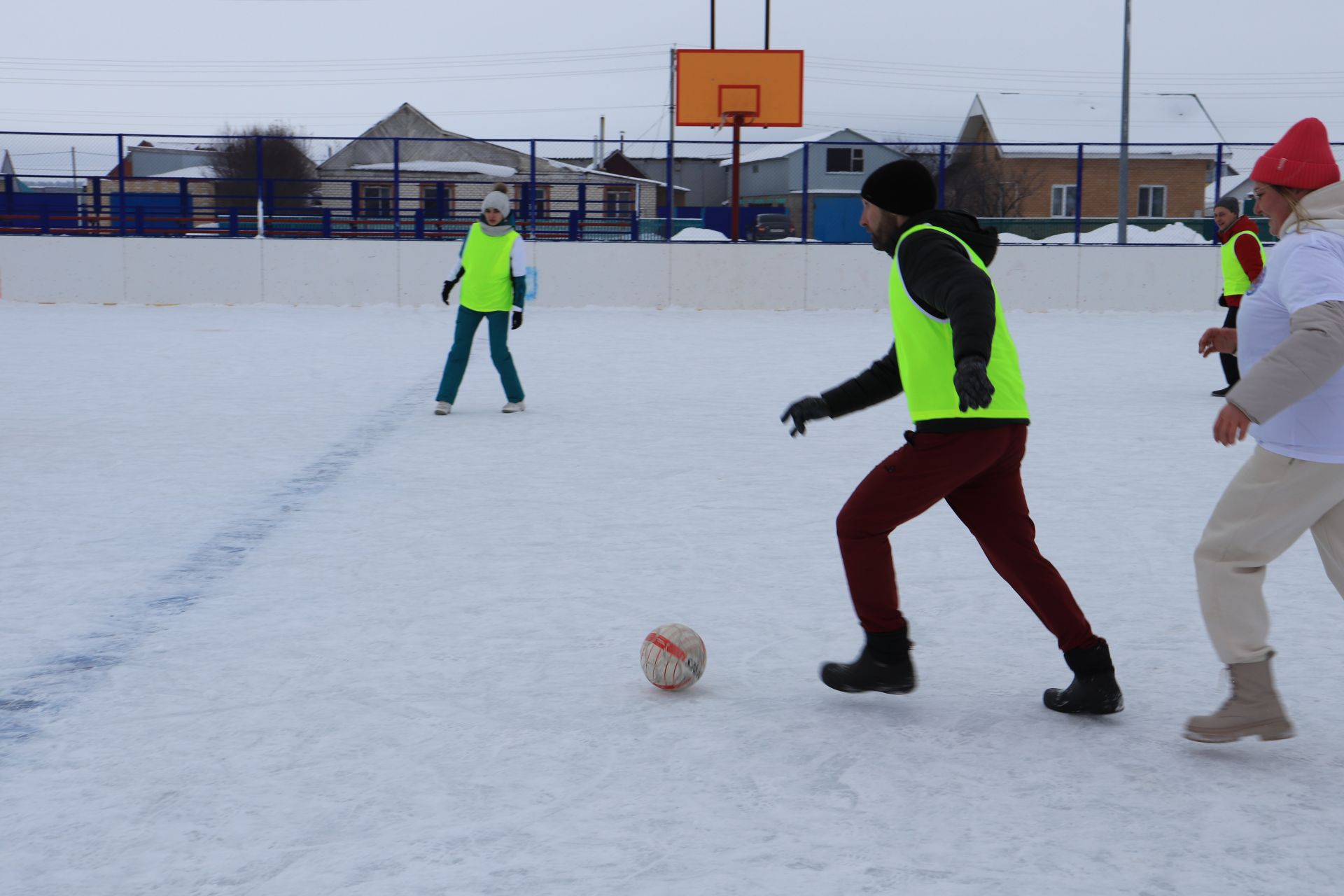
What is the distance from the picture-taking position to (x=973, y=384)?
286 cm

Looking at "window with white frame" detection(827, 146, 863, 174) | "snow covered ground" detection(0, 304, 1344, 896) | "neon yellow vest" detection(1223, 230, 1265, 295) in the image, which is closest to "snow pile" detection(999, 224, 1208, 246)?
"neon yellow vest" detection(1223, 230, 1265, 295)

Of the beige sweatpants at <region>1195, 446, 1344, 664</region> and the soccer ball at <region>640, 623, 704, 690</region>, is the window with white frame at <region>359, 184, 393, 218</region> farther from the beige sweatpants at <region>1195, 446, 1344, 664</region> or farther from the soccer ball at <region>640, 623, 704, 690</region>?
the beige sweatpants at <region>1195, 446, 1344, 664</region>

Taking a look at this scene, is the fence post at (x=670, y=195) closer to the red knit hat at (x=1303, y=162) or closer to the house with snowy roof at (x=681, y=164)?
the house with snowy roof at (x=681, y=164)

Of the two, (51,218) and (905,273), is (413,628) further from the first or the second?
(51,218)

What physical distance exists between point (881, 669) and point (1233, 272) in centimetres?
696

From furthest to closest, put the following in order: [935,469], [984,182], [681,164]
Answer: [681,164], [984,182], [935,469]

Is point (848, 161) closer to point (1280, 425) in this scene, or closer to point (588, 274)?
point (588, 274)


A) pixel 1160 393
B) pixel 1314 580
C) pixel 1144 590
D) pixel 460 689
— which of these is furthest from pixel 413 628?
pixel 1160 393

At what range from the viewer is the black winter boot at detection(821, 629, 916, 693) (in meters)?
3.42

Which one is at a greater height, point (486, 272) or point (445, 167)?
point (445, 167)

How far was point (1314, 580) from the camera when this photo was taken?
15.4ft

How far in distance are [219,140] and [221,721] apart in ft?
62.2

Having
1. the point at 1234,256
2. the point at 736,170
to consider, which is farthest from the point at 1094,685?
the point at 736,170

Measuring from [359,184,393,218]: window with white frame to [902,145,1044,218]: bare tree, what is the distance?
8.68 meters
